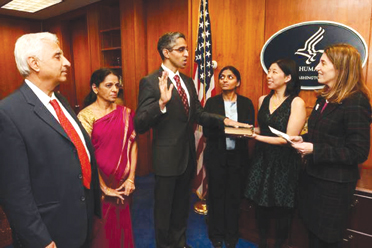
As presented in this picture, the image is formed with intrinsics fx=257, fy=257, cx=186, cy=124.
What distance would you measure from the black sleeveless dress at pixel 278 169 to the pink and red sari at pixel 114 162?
1.14 meters

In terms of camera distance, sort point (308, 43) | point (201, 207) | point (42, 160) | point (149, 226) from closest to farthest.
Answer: point (42, 160) → point (308, 43) → point (149, 226) → point (201, 207)

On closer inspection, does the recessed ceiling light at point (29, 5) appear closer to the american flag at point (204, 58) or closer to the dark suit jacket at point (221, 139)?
the american flag at point (204, 58)

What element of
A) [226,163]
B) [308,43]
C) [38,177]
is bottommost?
[226,163]

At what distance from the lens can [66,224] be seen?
1299 millimetres

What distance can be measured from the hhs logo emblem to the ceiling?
3769 mm

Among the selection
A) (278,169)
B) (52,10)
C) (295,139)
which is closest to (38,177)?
(295,139)

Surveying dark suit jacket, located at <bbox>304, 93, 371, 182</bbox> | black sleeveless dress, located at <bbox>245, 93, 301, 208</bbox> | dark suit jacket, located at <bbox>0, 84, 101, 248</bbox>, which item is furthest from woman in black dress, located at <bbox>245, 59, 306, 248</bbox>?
dark suit jacket, located at <bbox>0, 84, 101, 248</bbox>

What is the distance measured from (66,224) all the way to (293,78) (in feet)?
6.43

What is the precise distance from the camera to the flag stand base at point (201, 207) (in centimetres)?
324

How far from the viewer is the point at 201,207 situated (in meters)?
3.32

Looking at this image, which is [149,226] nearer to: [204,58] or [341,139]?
[204,58]

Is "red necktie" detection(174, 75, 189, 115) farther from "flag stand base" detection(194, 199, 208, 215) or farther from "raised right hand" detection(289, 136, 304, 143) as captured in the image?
"flag stand base" detection(194, 199, 208, 215)

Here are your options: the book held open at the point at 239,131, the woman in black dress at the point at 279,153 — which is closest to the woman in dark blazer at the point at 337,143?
the woman in black dress at the point at 279,153

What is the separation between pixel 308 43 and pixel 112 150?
7.09ft
